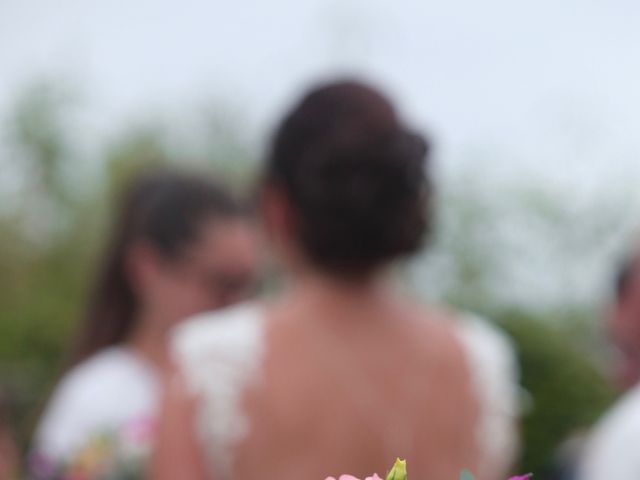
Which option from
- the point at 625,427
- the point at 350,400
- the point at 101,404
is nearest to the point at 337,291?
the point at 350,400

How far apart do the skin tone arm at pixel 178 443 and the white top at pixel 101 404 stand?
51 centimetres

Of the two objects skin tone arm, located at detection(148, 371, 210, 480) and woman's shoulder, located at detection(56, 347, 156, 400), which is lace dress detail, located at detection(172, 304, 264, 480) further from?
woman's shoulder, located at detection(56, 347, 156, 400)

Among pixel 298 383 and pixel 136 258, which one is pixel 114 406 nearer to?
pixel 136 258

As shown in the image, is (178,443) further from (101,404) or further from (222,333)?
(101,404)

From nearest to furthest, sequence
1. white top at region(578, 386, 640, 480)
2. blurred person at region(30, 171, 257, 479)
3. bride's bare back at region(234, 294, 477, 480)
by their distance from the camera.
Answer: bride's bare back at region(234, 294, 477, 480) < white top at region(578, 386, 640, 480) < blurred person at region(30, 171, 257, 479)

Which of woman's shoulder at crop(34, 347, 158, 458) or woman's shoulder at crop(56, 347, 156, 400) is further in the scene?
woman's shoulder at crop(56, 347, 156, 400)

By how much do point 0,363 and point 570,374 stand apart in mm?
8710

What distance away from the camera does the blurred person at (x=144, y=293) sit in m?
3.13

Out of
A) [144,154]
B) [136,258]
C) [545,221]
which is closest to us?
[136,258]

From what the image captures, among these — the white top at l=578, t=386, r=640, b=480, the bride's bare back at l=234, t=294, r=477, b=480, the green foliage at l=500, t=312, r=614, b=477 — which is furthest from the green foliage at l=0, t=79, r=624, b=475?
the bride's bare back at l=234, t=294, r=477, b=480

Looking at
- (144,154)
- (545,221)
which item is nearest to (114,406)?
(545,221)

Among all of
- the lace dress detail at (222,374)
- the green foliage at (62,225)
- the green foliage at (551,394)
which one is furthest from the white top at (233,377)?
the green foliage at (62,225)

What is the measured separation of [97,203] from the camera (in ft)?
57.5

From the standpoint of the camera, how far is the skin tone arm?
7.74ft
